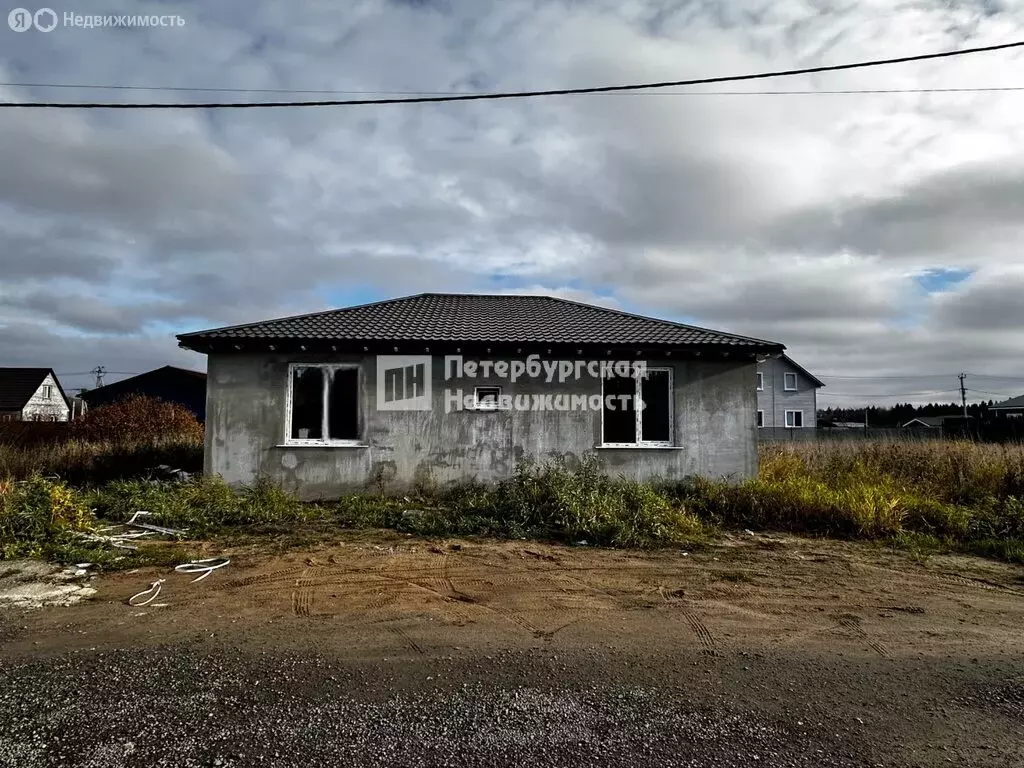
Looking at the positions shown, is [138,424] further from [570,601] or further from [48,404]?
[48,404]

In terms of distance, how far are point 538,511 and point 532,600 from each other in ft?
10.8

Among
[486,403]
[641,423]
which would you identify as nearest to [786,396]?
[641,423]

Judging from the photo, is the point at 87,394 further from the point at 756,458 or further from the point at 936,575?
the point at 936,575

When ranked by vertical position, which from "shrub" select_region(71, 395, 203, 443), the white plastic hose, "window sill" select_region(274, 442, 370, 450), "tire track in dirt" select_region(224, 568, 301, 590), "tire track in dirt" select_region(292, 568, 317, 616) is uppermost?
"shrub" select_region(71, 395, 203, 443)

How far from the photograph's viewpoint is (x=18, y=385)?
39438mm

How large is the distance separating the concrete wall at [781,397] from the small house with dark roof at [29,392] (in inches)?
1834

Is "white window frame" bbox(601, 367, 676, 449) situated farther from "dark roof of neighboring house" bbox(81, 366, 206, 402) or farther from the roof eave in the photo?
"dark roof of neighboring house" bbox(81, 366, 206, 402)

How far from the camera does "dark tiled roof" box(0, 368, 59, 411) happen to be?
1494 inches

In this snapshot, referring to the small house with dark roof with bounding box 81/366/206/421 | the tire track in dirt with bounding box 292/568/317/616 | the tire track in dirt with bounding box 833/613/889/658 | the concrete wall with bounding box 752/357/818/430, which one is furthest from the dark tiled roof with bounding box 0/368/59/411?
the concrete wall with bounding box 752/357/818/430

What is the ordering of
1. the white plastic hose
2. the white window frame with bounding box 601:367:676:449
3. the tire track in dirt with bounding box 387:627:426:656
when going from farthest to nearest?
the white window frame with bounding box 601:367:676:449 < the white plastic hose < the tire track in dirt with bounding box 387:627:426:656

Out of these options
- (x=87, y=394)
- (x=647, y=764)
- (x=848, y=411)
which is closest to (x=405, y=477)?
(x=647, y=764)

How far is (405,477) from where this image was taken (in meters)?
10.8

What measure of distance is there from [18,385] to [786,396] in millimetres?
52496

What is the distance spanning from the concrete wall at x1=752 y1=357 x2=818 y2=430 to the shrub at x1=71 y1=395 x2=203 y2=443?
126 feet
